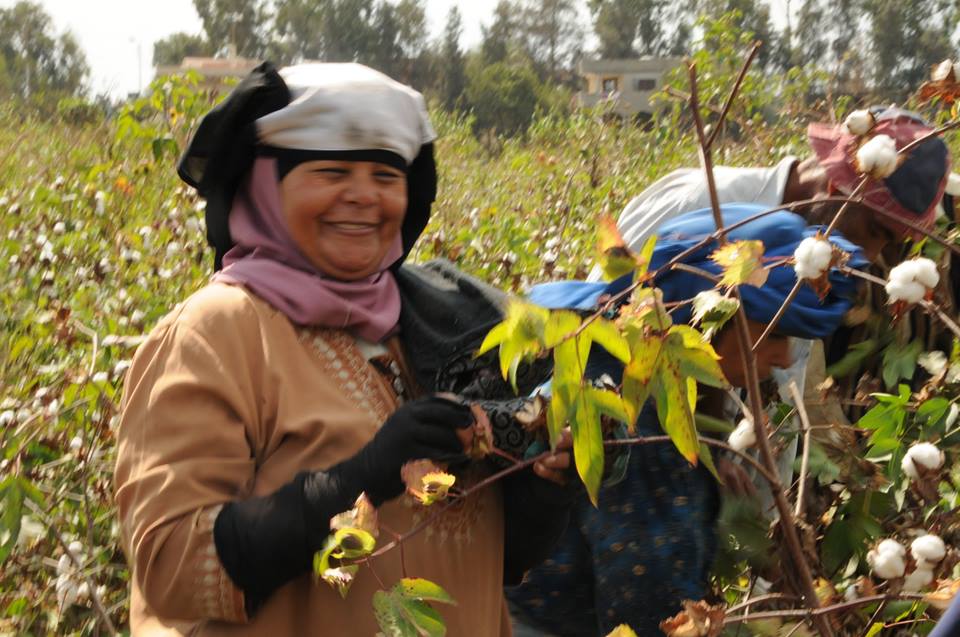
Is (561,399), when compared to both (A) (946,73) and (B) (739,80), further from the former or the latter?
(A) (946,73)

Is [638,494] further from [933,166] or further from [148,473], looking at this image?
[933,166]

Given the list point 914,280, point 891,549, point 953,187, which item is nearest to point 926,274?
point 914,280

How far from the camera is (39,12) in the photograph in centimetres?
3559

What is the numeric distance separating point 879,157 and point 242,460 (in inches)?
30.6

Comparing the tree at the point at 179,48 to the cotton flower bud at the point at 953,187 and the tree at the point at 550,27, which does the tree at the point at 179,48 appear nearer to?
the tree at the point at 550,27

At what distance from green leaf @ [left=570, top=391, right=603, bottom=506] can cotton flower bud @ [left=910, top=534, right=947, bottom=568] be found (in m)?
0.53

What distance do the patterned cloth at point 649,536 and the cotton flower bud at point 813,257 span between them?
1.50 ft

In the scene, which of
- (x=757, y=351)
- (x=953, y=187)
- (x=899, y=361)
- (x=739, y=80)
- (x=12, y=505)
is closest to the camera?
(x=739, y=80)

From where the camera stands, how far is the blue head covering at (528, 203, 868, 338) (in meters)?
1.77

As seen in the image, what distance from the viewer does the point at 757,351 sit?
1.90 metres

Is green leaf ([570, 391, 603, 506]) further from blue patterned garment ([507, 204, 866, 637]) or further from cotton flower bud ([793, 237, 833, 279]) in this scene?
blue patterned garment ([507, 204, 866, 637])

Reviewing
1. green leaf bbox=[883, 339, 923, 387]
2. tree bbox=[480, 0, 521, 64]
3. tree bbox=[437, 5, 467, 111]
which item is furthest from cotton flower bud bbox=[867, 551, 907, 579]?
tree bbox=[480, 0, 521, 64]

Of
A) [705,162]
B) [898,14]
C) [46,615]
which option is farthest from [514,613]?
[898,14]

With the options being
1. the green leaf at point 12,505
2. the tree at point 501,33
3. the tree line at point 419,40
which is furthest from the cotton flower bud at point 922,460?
the tree at point 501,33
